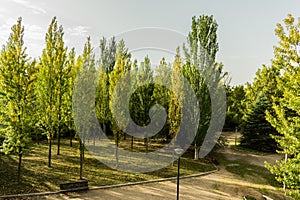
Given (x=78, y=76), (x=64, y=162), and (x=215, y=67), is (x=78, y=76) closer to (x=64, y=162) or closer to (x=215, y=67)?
(x=64, y=162)

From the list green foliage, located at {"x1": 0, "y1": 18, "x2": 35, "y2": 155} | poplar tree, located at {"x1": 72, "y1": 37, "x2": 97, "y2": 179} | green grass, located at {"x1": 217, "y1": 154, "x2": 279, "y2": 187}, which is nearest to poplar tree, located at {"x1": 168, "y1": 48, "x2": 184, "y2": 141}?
green grass, located at {"x1": 217, "y1": 154, "x2": 279, "y2": 187}

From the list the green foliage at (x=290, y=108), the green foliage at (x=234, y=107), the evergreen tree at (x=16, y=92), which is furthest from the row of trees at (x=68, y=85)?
the green foliage at (x=234, y=107)

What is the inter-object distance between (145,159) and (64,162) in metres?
5.70

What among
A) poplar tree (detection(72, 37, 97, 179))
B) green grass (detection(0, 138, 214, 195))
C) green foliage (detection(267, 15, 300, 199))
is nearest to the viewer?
green foliage (detection(267, 15, 300, 199))

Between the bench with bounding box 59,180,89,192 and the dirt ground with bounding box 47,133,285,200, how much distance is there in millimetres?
262

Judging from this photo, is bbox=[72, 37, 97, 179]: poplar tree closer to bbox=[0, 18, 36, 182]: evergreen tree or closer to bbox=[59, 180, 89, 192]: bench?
bbox=[59, 180, 89, 192]: bench

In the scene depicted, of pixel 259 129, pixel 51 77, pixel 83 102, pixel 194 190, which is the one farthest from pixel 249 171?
pixel 51 77

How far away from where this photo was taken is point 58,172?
509 inches

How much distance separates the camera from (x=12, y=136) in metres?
10.9

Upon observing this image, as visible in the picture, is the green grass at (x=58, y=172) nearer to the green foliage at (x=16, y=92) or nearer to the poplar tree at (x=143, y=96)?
the green foliage at (x=16, y=92)

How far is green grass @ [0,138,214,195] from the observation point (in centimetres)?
1085

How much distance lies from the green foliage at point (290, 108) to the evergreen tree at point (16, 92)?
35.6 feet

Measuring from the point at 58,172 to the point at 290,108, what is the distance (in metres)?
11.9

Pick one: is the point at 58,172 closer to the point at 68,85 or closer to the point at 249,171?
the point at 68,85
